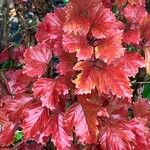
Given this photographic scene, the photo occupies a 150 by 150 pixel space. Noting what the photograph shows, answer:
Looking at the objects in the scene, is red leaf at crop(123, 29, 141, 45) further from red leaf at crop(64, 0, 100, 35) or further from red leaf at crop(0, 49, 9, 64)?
red leaf at crop(0, 49, 9, 64)

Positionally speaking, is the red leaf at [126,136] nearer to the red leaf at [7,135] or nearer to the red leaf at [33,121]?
the red leaf at [33,121]

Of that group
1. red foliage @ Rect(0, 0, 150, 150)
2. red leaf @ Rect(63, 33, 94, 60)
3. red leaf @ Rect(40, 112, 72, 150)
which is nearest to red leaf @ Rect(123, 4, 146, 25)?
red foliage @ Rect(0, 0, 150, 150)

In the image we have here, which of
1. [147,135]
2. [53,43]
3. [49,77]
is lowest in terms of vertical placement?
[147,135]

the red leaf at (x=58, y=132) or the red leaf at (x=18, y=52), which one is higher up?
the red leaf at (x=18, y=52)

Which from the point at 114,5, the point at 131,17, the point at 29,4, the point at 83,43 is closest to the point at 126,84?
the point at 83,43

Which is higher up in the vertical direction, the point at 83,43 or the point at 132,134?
the point at 83,43

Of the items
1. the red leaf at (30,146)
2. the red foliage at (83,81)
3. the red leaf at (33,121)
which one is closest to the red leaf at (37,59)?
the red foliage at (83,81)

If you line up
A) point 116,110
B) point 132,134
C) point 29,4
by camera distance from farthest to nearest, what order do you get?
point 29,4, point 116,110, point 132,134

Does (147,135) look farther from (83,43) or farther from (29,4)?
(29,4)
